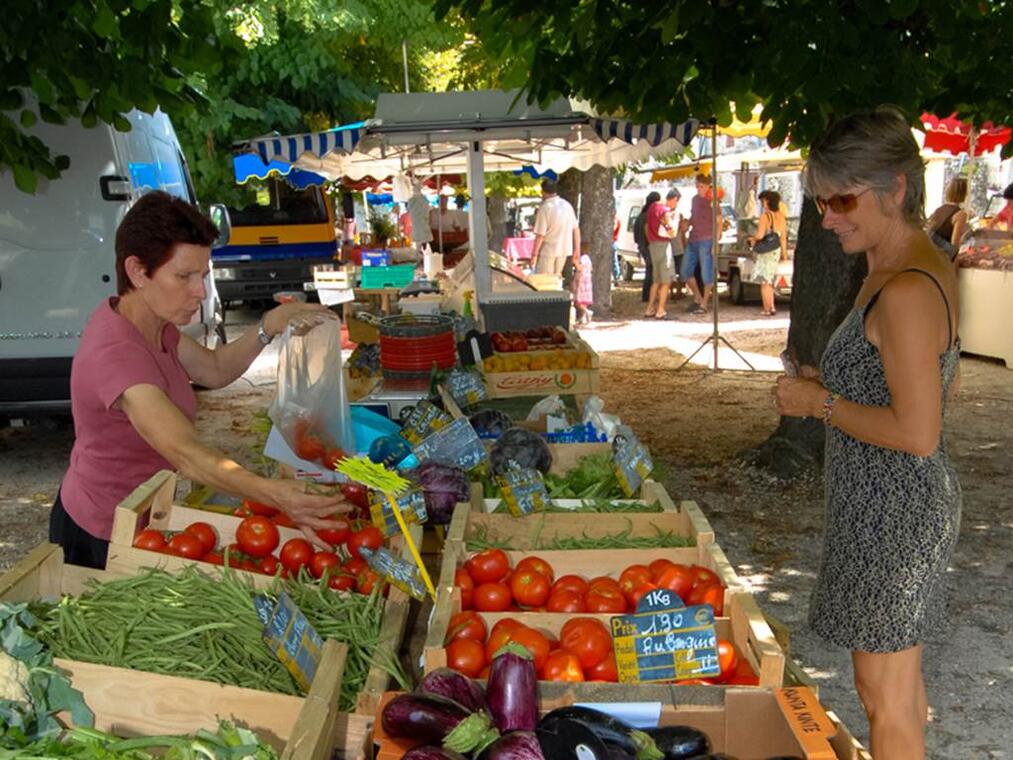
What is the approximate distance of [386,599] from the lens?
8.80 ft

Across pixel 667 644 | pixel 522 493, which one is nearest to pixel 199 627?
pixel 667 644

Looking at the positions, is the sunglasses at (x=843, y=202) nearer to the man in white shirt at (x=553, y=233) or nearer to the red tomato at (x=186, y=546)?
the red tomato at (x=186, y=546)

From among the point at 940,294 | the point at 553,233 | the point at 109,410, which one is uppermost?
the point at 940,294

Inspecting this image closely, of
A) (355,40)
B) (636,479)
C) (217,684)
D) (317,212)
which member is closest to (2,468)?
(636,479)

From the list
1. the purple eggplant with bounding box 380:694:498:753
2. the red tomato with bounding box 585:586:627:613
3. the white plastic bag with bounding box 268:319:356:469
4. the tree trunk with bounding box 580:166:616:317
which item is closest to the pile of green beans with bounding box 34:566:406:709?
the purple eggplant with bounding box 380:694:498:753

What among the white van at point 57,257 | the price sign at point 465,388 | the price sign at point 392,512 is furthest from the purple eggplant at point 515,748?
the white van at point 57,257

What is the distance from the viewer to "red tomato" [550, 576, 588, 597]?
267 cm

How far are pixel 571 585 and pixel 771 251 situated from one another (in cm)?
1348

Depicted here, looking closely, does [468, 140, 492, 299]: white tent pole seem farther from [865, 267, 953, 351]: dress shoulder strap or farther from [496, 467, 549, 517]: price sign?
[865, 267, 953, 351]: dress shoulder strap

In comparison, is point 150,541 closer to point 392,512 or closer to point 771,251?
point 392,512

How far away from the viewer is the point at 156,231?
9.43 feet

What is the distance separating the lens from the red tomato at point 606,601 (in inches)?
102

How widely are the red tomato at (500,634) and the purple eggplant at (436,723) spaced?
0.43m

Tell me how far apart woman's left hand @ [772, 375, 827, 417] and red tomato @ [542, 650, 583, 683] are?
34.6 inches
